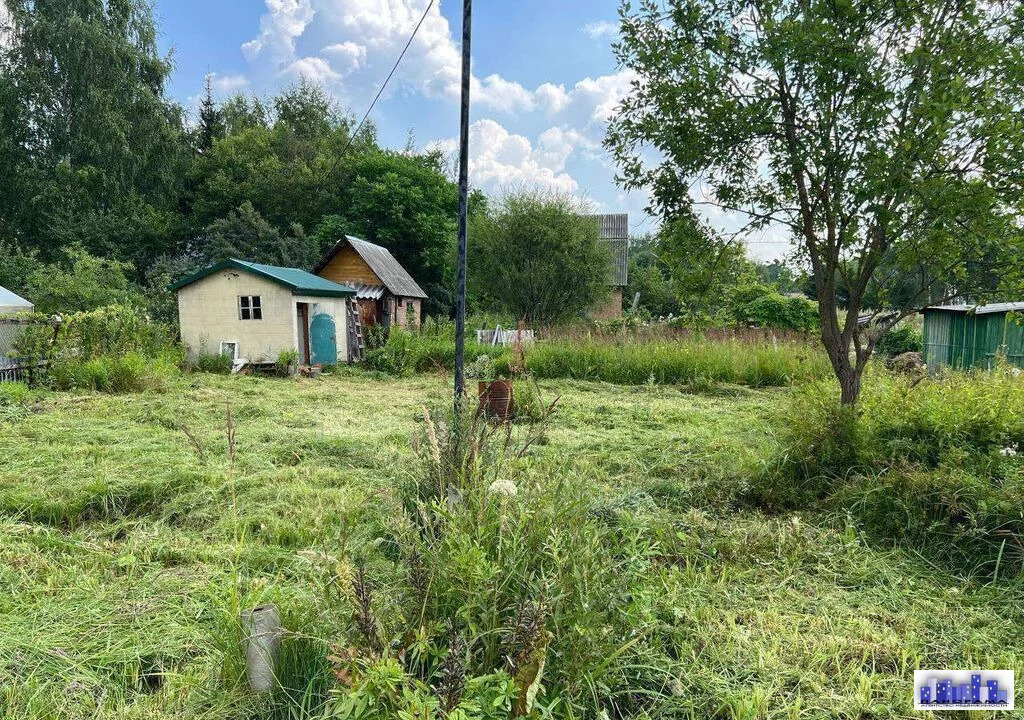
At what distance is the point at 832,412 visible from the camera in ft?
13.0

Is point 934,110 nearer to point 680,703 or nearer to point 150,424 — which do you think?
point 680,703

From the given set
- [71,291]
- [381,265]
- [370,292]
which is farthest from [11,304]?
[381,265]

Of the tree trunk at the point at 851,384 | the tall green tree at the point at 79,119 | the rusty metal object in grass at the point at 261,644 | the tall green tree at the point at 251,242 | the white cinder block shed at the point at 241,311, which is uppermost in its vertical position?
the tall green tree at the point at 79,119

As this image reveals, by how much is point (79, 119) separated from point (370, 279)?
12819 mm

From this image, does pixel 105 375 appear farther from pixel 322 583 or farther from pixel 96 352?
pixel 322 583

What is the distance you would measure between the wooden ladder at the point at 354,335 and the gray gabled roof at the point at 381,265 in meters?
2.59

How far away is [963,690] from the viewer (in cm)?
189

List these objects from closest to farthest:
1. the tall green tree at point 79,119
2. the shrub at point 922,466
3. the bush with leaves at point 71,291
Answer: the shrub at point 922,466, the bush with leaves at point 71,291, the tall green tree at point 79,119

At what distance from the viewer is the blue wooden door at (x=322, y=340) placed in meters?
13.4

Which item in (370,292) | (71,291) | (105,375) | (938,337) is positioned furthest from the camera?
(370,292)

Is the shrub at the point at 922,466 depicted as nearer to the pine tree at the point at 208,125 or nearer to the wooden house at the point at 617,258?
the wooden house at the point at 617,258

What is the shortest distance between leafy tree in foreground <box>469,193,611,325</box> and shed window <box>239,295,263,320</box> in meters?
7.90

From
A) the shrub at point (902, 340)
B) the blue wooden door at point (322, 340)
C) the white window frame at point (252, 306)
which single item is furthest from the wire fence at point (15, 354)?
the shrub at point (902, 340)

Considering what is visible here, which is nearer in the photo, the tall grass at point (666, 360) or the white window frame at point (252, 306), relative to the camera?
the tall grass at point (666, 360)
